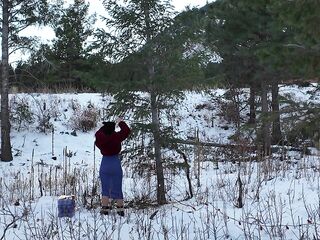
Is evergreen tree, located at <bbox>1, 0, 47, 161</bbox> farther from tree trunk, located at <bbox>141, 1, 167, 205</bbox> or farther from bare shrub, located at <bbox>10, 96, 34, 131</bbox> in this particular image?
tree trunk, located at <bbox>141, 1, 167, 205</bbox>

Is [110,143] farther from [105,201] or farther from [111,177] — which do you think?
[105,201]

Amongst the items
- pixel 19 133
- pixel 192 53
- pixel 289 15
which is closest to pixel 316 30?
pixel 289 15

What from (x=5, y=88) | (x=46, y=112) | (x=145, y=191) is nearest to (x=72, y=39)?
(x=46, y=112)

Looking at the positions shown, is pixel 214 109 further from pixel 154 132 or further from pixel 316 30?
pixel 316 30

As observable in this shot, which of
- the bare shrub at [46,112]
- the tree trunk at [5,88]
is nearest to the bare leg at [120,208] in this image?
the tree trunk at [5,88]

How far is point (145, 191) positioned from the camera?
9.13 metres

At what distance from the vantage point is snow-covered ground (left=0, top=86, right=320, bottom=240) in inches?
231

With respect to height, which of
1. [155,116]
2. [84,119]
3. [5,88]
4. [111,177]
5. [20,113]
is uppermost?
[5,88]

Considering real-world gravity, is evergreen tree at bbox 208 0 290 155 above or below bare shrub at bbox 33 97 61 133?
above

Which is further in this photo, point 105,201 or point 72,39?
point 72,39

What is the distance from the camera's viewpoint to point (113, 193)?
781 cm

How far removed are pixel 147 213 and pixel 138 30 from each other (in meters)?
3.14

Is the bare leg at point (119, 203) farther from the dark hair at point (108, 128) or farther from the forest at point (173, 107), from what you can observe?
the dark hair at point (108, 128)

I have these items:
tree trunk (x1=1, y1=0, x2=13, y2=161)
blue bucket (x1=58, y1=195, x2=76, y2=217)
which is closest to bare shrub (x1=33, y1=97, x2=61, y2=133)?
tree trunk (x1=1, y1=0, x2=13, y2=161)
